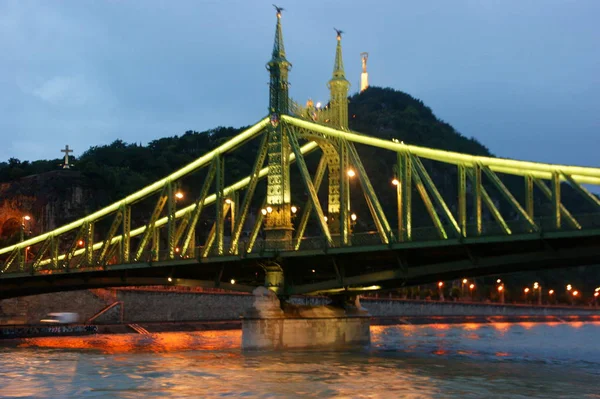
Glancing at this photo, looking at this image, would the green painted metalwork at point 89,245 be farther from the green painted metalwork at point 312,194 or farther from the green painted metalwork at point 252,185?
the green painted metalwork at point 312,194

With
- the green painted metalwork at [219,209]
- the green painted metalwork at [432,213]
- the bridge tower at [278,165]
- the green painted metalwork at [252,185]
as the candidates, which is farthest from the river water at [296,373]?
the green painted metalwork at [252,185]

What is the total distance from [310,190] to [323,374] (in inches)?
668

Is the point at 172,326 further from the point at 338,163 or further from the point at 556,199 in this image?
the point at 556,199

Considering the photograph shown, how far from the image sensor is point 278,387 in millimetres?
33312

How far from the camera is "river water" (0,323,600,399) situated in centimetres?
3212

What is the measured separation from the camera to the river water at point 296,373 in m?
32.1

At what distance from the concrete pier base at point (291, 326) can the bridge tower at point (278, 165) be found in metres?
4.33

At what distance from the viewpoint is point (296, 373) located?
1526 inches

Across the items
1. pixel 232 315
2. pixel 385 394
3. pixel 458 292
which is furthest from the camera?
pixel 458 292

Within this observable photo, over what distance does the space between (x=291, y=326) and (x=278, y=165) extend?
1224 cm

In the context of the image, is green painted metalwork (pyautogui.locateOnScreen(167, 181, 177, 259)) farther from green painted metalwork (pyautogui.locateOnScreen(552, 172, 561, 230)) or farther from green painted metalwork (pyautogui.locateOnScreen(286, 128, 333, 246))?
green painted metalwork (pyautogui.locateOnScreen(552, 172, 561, 230))

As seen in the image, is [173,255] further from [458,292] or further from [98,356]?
[458,292]

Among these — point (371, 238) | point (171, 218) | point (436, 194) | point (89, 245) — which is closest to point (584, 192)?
point (436, 194)

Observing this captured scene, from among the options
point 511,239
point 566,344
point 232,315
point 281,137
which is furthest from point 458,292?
point 511,239
